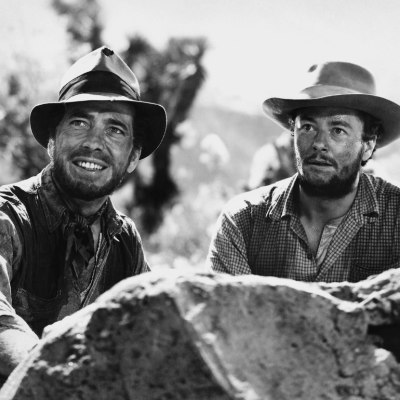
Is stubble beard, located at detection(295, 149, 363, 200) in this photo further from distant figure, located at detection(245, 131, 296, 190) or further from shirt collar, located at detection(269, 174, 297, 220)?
distant figure, located at detection(245, 131, 296, 190)

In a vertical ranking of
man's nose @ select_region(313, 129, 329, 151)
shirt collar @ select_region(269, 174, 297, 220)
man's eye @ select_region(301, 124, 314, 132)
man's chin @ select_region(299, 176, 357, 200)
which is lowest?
shirt collar @ select_region(269, 174, 297, 220)

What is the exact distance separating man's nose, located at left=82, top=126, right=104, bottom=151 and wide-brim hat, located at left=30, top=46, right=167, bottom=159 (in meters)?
0.19

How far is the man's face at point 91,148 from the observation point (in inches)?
171

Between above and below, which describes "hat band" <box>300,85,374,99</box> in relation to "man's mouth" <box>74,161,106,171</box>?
above

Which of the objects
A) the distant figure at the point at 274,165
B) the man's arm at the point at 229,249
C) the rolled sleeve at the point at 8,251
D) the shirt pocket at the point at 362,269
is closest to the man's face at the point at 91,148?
the rolled sleeve at the point at 8,251

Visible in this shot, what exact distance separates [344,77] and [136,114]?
1.35 metres

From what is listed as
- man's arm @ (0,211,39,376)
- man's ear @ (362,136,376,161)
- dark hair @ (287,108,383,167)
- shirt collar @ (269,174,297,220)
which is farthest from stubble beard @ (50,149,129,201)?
man's ear @ (362,136,376,161)

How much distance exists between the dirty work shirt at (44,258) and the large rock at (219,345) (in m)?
1.57

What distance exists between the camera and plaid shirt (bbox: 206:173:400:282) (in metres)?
4.46

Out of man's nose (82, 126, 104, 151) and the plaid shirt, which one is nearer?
man's nose (82, 126, 104, 151)

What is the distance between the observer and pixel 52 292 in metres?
4.16

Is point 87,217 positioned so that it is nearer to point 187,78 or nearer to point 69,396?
point 69,396

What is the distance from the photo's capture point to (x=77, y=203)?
4.43 meters

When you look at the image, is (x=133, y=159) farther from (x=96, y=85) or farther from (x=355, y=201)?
(x=355, y=201)
